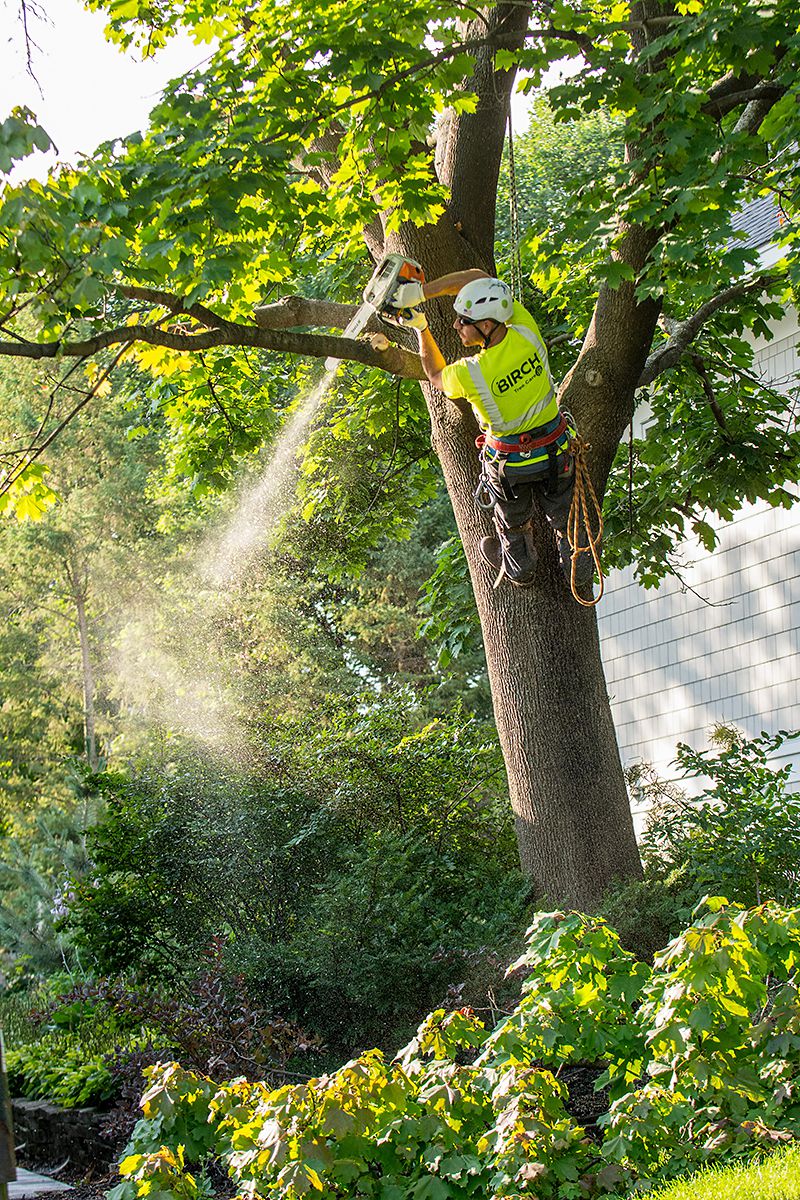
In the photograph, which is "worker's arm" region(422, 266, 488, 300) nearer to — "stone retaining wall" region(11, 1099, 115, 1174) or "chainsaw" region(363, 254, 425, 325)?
"chainsaw" region(363, 254, 425, 325)

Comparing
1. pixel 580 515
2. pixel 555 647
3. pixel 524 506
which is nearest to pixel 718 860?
pixel 555 647

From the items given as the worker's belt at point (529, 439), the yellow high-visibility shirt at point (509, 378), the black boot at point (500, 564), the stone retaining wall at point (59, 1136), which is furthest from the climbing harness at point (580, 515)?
the stone retaining wall at point (59, 1136)

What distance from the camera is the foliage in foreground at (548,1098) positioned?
14.8 ft

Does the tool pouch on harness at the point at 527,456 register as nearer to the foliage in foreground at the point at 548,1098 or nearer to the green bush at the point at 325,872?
the green bush at the point at 325,872

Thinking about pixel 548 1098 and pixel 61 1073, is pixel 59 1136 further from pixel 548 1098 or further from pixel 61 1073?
pixel 548 1098

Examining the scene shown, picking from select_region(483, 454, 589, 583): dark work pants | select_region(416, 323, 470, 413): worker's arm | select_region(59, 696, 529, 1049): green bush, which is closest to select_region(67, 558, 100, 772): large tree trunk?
select_region(59, 696, 529, 1049): green bush

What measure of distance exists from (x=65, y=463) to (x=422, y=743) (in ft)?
77.1

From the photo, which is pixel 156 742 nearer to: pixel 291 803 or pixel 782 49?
pixel 291 803

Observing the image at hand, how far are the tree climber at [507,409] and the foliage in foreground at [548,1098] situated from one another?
3795 mm

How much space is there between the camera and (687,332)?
1015 centimetres

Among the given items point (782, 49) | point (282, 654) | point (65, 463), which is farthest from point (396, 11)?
point (65, 463)

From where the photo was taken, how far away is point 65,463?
32.8 meters

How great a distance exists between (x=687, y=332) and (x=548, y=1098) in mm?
6760

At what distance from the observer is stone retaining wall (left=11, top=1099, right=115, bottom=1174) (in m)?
9.14
